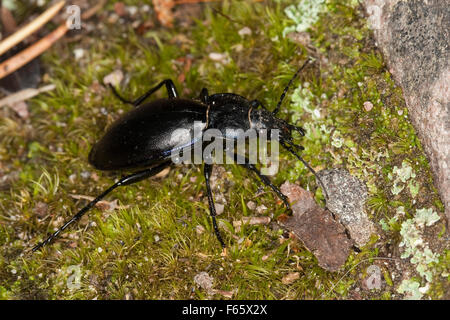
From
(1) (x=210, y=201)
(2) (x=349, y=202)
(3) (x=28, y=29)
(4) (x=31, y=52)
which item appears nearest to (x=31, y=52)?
(4) (x=31, y=52)

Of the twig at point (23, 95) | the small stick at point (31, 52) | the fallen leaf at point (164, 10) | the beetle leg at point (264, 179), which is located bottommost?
the beetle leg at point (264, 179)

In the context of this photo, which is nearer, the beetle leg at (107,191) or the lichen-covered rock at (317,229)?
the lichen-covered rock at (317,229)

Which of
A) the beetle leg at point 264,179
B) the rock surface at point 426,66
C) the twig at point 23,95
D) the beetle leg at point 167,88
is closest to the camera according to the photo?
the rock surface at point 426,66

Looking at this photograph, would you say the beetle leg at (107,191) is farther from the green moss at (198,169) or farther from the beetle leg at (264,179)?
the beetle leg at (264,179)

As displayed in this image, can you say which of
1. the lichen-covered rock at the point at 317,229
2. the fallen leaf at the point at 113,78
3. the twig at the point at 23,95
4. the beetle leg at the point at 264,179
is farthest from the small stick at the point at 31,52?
the lichen-covered rock at the point at 317,229

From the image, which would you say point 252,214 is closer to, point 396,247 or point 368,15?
point 396,247

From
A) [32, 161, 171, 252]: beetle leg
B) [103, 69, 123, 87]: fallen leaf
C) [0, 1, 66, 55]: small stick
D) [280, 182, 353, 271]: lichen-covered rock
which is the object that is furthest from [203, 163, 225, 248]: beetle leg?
[0, 1, 66, 55]: small stick

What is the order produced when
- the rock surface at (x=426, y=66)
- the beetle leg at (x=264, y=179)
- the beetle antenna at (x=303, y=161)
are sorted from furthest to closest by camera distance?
1. the beetle leg at (x=264, y=179)
2. the beetle antenna at (x=303, y=161)
3. the rock surface at (x=426, y=66)
